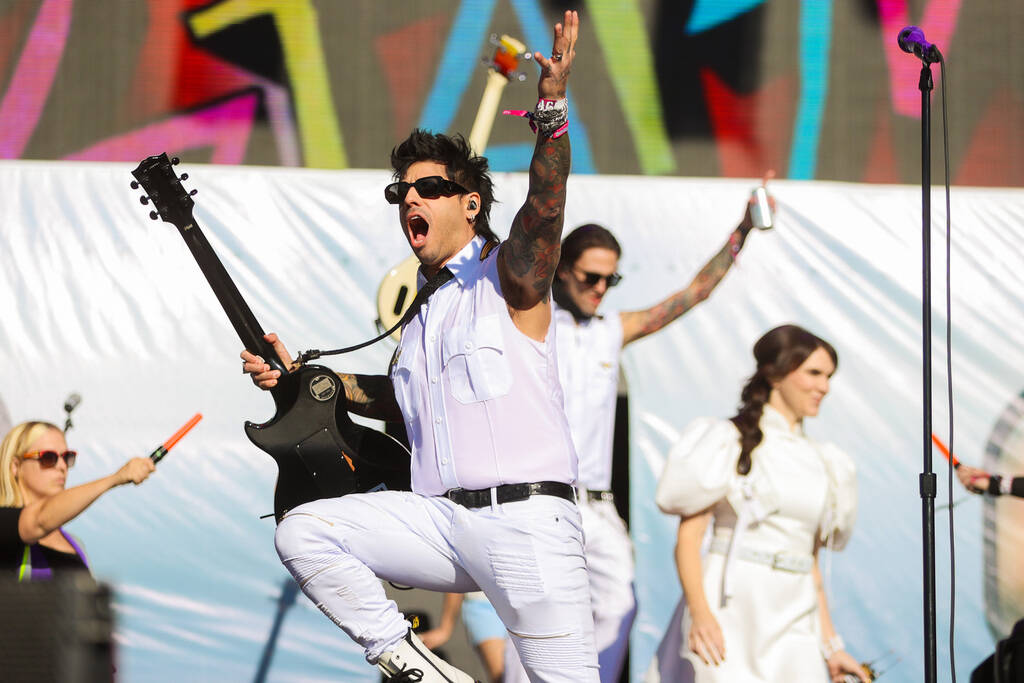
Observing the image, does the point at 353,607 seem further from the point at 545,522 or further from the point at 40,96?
the point at 40,96

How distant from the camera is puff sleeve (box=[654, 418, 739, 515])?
4863 millimetres

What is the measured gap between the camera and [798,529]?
4.81 meters

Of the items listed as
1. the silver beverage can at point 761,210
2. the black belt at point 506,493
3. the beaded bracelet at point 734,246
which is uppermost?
the silver beverage can at point 761,210

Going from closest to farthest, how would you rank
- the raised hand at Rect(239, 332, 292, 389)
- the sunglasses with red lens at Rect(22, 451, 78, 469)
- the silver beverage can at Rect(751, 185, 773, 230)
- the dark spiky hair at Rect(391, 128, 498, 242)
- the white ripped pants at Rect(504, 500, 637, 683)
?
the dark spiky hair at Rect(391, 128, 498, 242) < the raised hand at Rect(239, 332, 292, 389) < the white ripped pants at Rect(504, 500, 637, 683) < the sunglasses with red lens at Rect(22, 451, 78, 469) < the silver beverage can at Rect(751, 185, 773, 230)

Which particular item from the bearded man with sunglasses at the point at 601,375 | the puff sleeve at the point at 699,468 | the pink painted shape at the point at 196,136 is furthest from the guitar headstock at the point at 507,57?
the puff sleeve at the point at 699,468

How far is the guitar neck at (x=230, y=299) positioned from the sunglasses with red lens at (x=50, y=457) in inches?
42.2

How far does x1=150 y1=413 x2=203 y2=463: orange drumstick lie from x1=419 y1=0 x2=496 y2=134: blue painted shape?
5.46 feet

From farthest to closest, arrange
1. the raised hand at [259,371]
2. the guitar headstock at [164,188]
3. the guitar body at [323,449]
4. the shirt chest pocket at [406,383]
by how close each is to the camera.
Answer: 1. the guitar headstock at [164,188]
2. the guitar body at [323,449]
3. the raised hand at [259,371]
4. the shirt chest pocket at [406,383]

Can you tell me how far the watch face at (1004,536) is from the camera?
493 cm

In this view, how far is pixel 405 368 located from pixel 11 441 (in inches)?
103

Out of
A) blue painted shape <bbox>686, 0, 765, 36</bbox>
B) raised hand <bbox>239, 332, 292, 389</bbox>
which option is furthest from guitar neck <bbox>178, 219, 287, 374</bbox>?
blue painted shape <bbox>686, 0, 765, 36</bbox>

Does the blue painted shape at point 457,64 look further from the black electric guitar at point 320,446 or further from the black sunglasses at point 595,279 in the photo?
the black electric guitar at point 320,446

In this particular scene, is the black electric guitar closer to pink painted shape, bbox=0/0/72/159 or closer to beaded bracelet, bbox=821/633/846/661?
pink painted shape, bbox=0/0/72/159

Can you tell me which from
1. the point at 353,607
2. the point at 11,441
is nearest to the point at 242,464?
the point at 11,441
